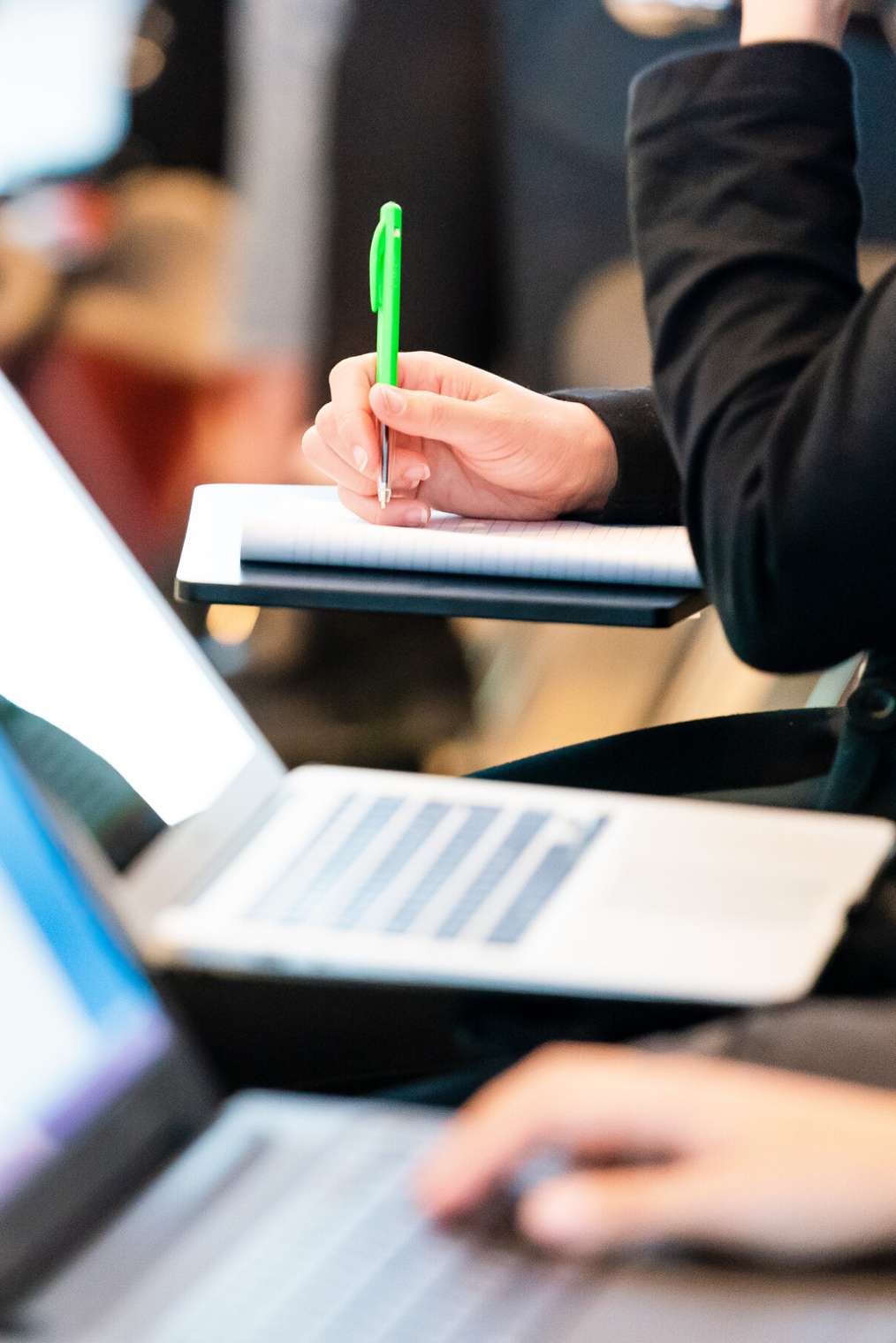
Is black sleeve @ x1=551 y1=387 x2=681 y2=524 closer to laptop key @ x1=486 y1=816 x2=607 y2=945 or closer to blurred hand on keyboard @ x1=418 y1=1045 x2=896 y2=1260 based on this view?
laptop key @ x1=486 y1=816 x2=607 y2=945

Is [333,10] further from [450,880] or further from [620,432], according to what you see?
[450,880]

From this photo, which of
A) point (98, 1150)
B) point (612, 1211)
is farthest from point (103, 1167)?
point (612, 1211)

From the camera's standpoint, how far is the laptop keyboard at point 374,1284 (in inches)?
12.4

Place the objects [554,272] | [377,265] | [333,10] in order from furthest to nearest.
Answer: [554,272]
[333,10]
[377,265]

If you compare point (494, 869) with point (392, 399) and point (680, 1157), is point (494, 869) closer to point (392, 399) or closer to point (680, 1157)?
point (680, 1157)

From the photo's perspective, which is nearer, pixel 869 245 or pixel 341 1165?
pixel 341 1165

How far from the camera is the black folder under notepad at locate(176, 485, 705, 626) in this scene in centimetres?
59

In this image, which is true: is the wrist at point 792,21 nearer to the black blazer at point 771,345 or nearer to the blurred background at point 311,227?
the black blazer at point 771,345

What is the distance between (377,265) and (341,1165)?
0.44 m

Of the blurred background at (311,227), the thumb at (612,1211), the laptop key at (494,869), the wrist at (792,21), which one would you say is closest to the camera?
the thumb at (612,1211)

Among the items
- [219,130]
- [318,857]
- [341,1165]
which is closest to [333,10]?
[219,130]

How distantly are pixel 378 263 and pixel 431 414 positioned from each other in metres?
0.08

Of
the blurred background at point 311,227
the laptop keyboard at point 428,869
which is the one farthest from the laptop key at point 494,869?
the blurred background at point 311,227

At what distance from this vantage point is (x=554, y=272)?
196 centimetres
